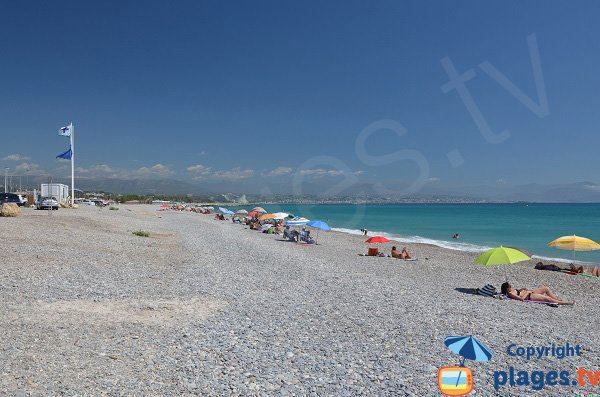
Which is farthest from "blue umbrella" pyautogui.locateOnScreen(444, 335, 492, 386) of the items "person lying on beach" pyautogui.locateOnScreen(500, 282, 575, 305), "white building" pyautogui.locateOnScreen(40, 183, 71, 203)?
"white building" pyautogui.locateOnScreen(40, 183, 71, 203)

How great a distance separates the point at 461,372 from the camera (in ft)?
17.2

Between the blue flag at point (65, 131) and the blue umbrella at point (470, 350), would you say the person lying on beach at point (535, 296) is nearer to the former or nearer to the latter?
the blue umbrella at point (470, 350)

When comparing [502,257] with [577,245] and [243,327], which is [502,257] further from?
[243,327]

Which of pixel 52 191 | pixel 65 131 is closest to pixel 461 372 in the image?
pixel 65 131

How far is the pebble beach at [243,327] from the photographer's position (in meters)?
4.77

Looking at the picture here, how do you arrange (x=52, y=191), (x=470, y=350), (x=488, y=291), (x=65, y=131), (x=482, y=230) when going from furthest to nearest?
(x=482, y=230) → (x=52, y=191) → (x=65, y=131) → (x=488, y=291) → (x=470, y=350)

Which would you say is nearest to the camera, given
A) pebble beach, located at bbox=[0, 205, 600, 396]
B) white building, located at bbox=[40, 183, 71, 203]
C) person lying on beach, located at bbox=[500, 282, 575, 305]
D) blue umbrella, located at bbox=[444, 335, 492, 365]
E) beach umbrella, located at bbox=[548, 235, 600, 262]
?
pebble beach, located at bbox=[0, 205, 600, 396]

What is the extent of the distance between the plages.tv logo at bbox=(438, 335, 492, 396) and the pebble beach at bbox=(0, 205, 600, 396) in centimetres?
14

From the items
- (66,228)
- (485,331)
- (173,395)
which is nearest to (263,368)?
(173,395)

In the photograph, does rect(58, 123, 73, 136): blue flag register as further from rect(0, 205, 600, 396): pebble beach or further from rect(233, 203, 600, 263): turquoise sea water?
rect(233, 203, 600, 263): turquoise sea water

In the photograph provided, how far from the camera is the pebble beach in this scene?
477 centimetres

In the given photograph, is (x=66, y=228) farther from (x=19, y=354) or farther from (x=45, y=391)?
(x=45, y=391)

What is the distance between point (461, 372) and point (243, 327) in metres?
3.36

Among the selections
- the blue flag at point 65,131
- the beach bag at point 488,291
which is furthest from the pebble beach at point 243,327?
the blue flag at point 65,131
